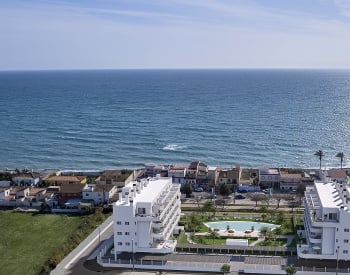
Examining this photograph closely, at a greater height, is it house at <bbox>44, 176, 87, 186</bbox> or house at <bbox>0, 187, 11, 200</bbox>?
house at <bbox>44, 176, 87, 186</bbox>

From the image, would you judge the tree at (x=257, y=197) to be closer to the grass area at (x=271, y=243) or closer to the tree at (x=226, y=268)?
the grass area at (x=271, y=243)

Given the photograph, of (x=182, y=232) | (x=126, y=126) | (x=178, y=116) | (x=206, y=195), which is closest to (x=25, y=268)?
(x=182, y=232)

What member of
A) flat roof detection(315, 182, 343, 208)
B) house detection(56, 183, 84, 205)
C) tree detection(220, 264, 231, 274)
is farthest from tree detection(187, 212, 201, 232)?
house detection(56, 183, 84, 205)

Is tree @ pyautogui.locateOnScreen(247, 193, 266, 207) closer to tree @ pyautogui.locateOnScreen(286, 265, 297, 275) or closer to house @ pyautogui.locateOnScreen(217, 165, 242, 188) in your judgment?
house @ pyautogui.locateOnScreen(217, 165, 242, 188)

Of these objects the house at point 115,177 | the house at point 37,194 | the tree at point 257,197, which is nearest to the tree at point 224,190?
the tree at point 257,197

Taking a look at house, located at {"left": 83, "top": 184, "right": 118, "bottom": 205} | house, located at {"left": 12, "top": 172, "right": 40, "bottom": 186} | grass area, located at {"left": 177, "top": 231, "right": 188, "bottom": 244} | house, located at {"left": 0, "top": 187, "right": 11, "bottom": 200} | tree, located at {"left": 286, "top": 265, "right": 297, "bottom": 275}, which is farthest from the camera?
house, located at {"left": 12, "top": 172, "right": 40, "bottom": 186}
